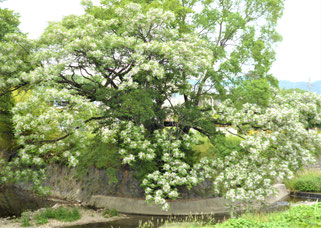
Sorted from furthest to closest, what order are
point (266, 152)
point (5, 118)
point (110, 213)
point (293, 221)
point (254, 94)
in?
point (5, 118)
point (254, 94)
point (110, 213)
point (266, 152)
point (293, 221)

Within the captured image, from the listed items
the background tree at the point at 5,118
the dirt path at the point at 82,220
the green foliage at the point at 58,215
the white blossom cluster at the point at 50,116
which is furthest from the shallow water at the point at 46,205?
the white blossom cluster at the point at 50,116

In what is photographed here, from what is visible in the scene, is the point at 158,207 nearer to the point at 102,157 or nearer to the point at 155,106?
the point at 102,157

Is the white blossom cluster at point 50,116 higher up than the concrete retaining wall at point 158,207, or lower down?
higher up

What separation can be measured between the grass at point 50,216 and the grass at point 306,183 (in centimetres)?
1834

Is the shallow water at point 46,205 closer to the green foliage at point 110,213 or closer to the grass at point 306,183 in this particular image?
the green foliage at point 110,213

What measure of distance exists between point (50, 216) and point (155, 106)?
8921mm

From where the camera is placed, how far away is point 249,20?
25.0m

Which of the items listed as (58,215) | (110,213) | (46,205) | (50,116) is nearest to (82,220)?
(58,215)

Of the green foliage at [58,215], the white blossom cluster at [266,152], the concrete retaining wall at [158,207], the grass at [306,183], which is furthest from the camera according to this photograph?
the grass at [306,183]

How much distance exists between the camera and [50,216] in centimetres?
1720

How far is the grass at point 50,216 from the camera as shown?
16.3 m

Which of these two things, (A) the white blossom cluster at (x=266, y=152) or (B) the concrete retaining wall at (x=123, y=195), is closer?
(A) the white blossom cluster at (x=266, y=152)

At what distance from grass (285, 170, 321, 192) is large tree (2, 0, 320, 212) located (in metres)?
9.34

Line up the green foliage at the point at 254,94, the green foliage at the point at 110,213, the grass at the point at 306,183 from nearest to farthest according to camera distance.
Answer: the green foliage at the point at 110,213 → the green foliage at the point at 254,94 → the grass at the point at 306,183
